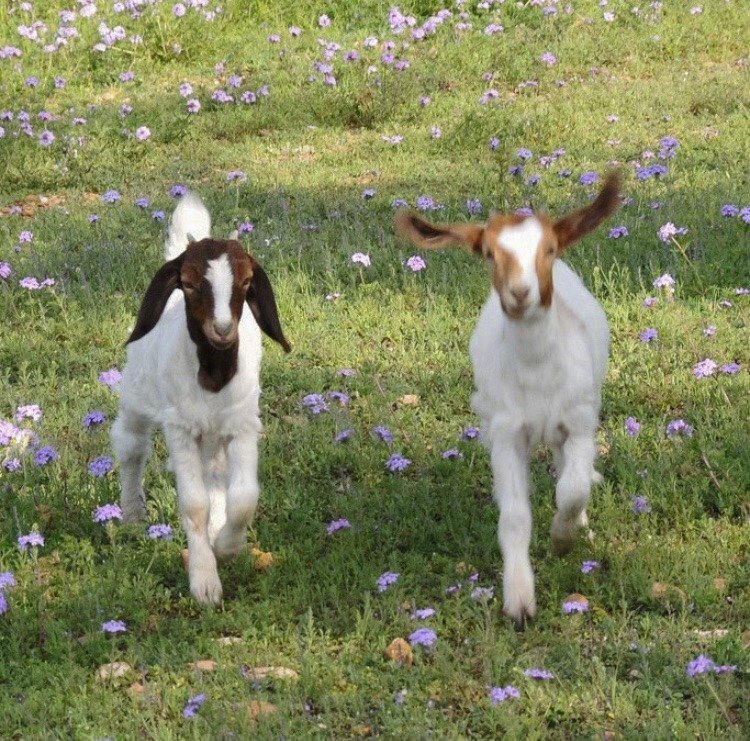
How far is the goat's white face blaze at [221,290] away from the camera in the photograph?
196 inches

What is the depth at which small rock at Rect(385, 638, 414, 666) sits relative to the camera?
4691 millimetres

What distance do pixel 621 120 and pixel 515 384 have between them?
→ 7.34 meters

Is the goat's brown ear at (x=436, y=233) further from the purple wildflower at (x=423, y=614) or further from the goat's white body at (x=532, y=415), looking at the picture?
the purple wildflower at (x=423, y=614)

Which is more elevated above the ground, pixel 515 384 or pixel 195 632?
pixel 515 384

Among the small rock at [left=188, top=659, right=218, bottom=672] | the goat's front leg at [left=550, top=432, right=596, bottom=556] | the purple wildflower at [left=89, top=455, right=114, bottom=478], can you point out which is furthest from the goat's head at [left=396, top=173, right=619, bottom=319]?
the purple wildflower at [left=89, top=455, right=114, bottom=478]

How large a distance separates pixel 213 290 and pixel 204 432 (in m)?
0.64

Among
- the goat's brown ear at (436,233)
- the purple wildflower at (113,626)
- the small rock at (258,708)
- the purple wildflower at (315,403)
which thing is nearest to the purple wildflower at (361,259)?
the purple wildflower at (315,403)

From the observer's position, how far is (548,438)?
5016mm

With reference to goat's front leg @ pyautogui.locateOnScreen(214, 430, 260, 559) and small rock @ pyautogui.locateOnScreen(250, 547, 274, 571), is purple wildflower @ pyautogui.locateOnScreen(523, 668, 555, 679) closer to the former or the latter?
goat's front leg @ pyautogui.locateOnScreen(214, 430, 260, 559)

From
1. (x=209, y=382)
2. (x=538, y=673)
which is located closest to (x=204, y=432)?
(x=209, y=382)

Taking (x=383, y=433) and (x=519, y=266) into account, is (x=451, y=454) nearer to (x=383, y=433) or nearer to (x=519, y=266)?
(x=383, y=433)

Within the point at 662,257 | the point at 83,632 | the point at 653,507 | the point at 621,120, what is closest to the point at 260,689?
the point at 83,632

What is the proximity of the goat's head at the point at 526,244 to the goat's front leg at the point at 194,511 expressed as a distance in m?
1.21

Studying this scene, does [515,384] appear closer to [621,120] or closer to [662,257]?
[662,257]
